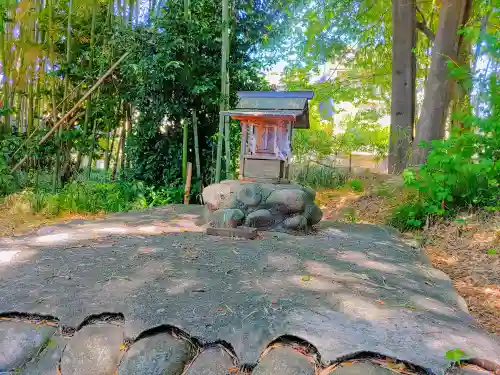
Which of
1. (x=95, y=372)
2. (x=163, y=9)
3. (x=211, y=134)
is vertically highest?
(x=163, y=9)

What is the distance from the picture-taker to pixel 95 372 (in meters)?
1.83

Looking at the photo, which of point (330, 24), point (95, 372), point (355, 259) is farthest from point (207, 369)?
point (330, 24)

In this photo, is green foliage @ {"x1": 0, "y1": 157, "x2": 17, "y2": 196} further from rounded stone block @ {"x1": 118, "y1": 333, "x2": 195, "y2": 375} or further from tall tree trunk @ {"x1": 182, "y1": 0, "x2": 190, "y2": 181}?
rounded stone block @ {"x1": 118, "y1": 333, "x2": 195, "y2": 375}

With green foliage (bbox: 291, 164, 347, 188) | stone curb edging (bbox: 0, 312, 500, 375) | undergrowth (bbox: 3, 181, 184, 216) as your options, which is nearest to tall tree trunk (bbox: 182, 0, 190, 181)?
undergrowth (bbox: 3, 181, 184, 216)

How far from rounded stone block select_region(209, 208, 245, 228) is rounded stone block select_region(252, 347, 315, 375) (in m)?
2.43

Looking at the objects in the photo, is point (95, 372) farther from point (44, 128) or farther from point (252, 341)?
point (44, 128)

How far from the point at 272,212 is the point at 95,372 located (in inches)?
108

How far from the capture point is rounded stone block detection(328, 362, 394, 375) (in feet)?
5.41

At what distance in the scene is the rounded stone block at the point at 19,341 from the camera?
6.31 feet

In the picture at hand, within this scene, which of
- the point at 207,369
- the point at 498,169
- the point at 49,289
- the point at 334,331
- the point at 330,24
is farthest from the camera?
the point at 330,24

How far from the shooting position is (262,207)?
→ 4.36 metres

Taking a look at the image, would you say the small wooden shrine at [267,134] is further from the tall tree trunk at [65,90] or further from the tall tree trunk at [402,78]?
the tall tree trunk at [65,90]

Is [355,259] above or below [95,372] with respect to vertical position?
above

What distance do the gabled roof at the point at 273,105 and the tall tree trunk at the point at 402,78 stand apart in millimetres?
2965
